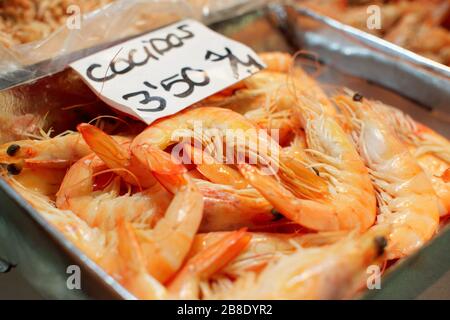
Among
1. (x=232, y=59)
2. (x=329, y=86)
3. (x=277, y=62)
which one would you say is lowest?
(x=329, y=86)

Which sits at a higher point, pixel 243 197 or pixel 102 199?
pixel 243 197

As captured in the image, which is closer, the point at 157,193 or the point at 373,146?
the point at 157,193

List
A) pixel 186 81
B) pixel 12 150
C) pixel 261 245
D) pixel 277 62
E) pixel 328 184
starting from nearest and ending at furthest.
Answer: pixel 261 245, pixel 328 184, pixel 12 150, pixel 186 81, pixel 277 62

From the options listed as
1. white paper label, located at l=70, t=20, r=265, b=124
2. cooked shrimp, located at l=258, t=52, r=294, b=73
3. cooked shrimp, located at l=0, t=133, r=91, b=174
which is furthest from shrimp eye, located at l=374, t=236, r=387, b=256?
cooked shrimp, located at l=258, t=52, r=294, b=73

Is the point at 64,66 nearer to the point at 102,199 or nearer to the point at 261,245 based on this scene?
the point at 102,199

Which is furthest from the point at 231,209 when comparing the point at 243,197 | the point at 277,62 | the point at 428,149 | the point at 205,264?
the point at 277,62

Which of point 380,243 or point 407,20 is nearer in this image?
point 380,243

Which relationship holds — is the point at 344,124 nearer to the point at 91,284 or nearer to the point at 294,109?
the point at 294,109
